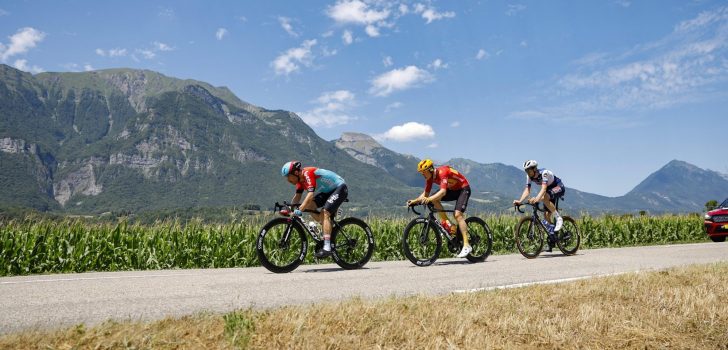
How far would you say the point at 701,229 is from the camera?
2544 centimetres

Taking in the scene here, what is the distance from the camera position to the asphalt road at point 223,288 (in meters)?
5.18

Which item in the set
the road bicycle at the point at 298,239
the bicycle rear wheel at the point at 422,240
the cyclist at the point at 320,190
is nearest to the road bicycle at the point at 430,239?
the bicycle rear wheel at the point at 422,240

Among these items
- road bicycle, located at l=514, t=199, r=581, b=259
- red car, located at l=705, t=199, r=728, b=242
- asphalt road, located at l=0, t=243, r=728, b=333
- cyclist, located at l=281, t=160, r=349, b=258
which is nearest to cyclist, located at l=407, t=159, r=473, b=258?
asphalt road, located at l=0, t=243, r=728, b=333

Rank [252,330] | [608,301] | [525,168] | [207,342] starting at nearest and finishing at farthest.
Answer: [207,342] < [252,330] < [608,301] < [525,168]

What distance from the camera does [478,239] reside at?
38.3 ft

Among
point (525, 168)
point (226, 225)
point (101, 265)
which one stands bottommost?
point (101, 265)

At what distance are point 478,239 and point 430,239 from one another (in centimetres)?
121

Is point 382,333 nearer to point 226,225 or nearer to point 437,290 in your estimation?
point 437,290

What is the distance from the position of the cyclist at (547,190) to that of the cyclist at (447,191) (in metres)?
2.21

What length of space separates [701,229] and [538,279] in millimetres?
22078

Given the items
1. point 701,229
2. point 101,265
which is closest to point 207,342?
point 101,265

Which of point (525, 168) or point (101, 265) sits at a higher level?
point (525, 168)

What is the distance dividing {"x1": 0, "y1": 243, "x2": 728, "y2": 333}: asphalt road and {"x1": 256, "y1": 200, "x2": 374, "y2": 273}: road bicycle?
0.33m

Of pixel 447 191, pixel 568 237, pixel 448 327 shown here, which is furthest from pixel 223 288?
pixel 568 237
